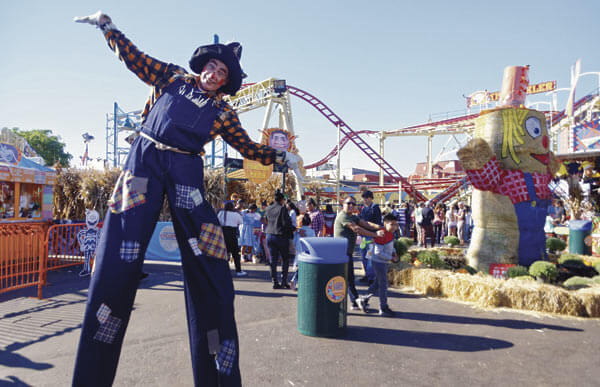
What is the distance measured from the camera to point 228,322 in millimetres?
2176

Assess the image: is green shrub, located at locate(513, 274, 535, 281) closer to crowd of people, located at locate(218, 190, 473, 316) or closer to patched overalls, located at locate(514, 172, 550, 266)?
patched overalls, located at locate(514, 172, 550, 266)

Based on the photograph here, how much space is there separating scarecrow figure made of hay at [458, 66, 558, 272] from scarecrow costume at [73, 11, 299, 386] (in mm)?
6218

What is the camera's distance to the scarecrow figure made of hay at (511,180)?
7359mm

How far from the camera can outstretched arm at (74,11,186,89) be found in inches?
91.9

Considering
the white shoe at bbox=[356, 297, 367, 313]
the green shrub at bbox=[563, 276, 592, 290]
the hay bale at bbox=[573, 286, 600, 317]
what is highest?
the green shrub at bbox=[563, 276, 592, 290]

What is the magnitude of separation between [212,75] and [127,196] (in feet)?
2.99

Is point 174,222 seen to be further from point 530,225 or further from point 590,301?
point 530,225

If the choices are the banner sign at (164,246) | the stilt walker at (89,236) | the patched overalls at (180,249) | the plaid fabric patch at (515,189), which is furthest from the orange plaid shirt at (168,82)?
the banner sign at (164,246)

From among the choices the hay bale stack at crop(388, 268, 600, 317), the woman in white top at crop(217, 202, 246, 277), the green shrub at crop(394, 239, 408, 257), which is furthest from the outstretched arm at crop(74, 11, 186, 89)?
the green shrub at crop(394, 239, 408, 257)

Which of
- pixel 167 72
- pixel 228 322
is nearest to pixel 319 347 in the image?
pixel 228 322

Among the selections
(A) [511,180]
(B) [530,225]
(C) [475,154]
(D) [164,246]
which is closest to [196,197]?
(C) [475,154]

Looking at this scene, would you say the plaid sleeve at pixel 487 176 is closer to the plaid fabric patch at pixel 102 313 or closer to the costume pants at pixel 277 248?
the costume pants at pixel 277 248

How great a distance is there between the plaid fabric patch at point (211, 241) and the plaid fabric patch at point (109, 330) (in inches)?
22.4

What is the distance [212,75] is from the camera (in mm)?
2410
